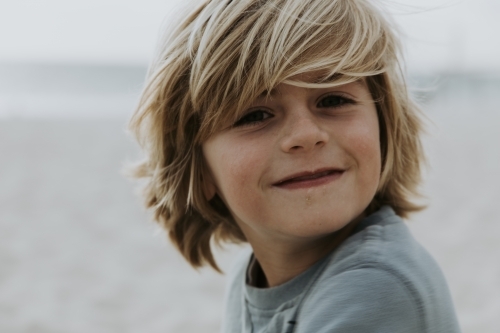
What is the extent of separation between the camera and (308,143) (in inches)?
Result: 36.5

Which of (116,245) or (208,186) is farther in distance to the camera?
(116,245)

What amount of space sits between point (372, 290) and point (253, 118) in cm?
31

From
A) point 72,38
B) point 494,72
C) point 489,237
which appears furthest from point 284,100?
point 494,72

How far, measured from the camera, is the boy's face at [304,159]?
0.94m

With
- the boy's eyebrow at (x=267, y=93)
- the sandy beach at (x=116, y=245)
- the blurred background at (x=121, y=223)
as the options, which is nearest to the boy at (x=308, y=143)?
the boy's eyebrow at (x=267, y=93)

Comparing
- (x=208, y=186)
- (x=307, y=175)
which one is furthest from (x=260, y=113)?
(x=208, y=186)

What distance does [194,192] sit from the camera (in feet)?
3.83

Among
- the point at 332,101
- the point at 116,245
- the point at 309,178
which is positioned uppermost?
the point at 332,101

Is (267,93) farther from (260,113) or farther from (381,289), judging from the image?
(381,289)

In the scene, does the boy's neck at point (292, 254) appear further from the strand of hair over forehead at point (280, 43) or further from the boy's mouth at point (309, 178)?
the strand of hair over forehead at point (280, 43)

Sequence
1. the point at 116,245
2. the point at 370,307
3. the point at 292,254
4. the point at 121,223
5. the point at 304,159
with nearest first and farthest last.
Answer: the point at 370,307
the point at 304,159
the point at 292,254
the point at 116,245
the point at 121,223

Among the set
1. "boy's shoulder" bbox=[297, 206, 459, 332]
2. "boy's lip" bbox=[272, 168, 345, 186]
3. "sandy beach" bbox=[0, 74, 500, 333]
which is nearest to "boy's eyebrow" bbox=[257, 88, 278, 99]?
"boy's lip" bbox=[272, 168, 345, 186]

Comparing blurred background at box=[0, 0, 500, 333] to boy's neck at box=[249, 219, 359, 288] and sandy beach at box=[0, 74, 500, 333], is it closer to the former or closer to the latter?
sandy beach at box=[0, 74, 500, 333]

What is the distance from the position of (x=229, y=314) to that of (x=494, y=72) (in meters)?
10.4
